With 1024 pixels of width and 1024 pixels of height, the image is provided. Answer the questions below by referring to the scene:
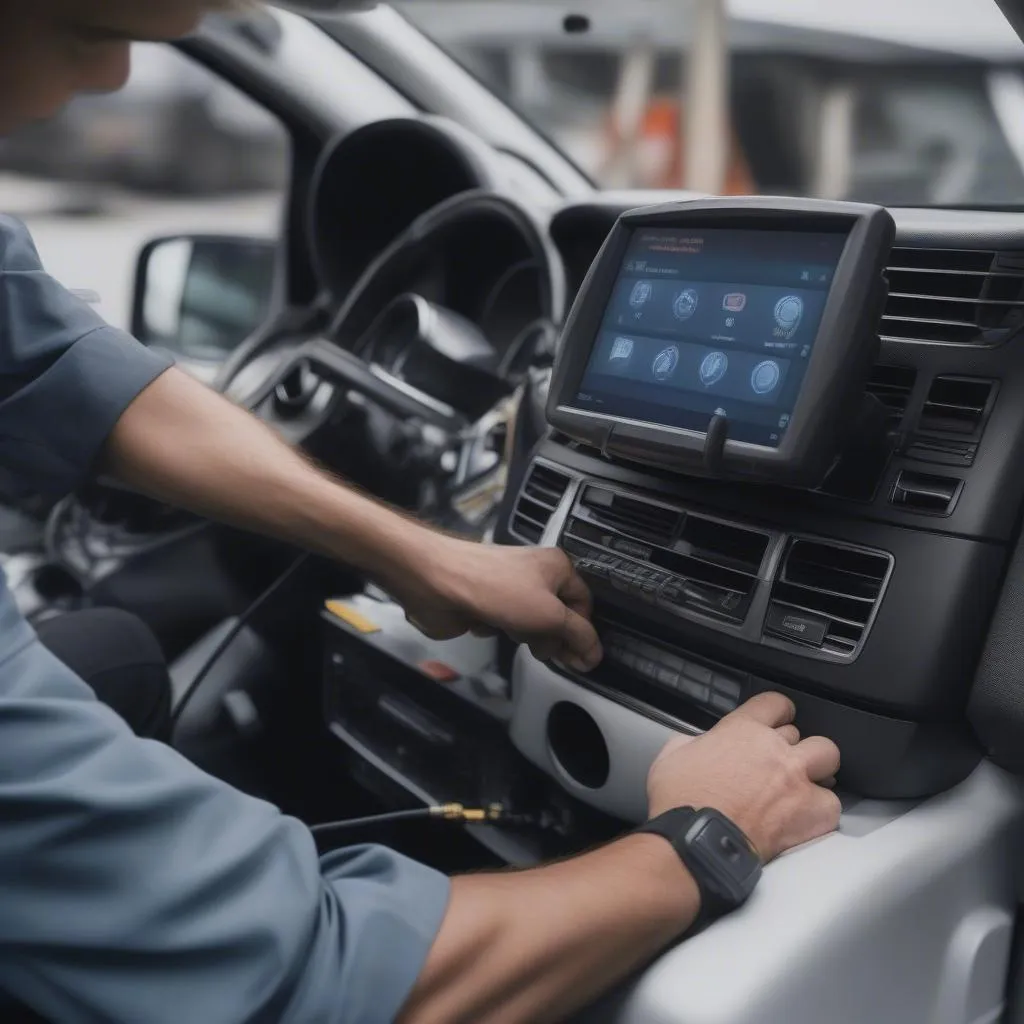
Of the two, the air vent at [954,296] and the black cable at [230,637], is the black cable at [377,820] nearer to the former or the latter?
the black cable at [230,637]

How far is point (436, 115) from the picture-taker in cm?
190

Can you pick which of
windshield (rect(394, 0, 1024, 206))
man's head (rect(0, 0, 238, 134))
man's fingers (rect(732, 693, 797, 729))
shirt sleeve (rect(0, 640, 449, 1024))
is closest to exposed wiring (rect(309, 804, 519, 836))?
man's fingers (rect(732, 693, 797, 729))

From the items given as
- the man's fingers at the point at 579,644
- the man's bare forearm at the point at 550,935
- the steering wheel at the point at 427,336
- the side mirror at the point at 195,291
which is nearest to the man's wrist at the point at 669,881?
the man's bare forearm at the point at 550,935

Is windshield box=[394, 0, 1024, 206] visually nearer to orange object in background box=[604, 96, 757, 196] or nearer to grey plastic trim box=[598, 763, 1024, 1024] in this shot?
orange object in background box=[604, 96, 757, 196]

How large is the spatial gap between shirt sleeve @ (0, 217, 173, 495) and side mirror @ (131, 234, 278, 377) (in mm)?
1492

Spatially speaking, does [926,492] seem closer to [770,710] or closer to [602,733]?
[770,710]

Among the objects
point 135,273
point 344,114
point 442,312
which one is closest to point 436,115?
point 344,114

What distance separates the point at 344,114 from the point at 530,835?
4.57ft

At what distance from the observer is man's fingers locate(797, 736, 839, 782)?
78cm

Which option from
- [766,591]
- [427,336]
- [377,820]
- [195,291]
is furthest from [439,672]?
[195,291]

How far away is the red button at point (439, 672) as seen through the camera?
116cm

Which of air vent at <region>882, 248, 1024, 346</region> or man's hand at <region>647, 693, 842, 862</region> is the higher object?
air vent at <region>882, 248, 1024, 346</region>

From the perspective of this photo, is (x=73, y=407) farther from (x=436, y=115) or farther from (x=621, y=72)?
(x=621, y=72)

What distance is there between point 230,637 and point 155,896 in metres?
1.09
